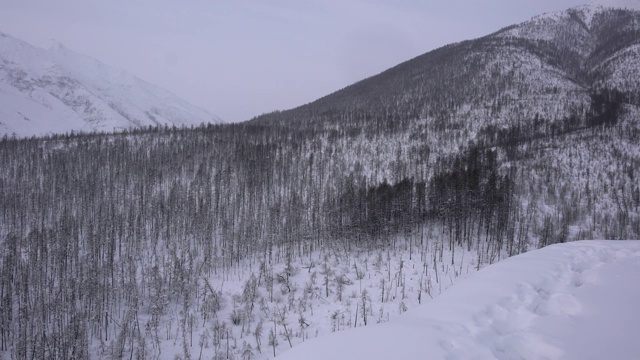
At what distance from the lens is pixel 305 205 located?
38.3 m

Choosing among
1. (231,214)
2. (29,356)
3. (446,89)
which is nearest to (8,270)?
(29,356)

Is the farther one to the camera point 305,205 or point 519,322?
point 305,205

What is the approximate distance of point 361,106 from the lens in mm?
101062

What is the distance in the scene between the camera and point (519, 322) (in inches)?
261

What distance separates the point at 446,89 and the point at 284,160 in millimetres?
58635

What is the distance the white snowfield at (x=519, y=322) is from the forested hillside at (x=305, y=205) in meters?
7.18

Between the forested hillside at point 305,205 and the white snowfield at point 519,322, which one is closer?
the white snowfield at point 519,322

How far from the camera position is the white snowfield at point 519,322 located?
17.9ft

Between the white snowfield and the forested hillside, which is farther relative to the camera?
the forested hillside

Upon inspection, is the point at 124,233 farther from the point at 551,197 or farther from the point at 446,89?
the point at 446,89

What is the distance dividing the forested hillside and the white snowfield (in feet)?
23.6

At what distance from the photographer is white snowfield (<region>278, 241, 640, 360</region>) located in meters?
5.47

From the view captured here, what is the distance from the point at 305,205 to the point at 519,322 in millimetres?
32200

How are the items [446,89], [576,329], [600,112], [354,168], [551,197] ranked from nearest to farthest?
1. [576,329]
2. [551,197]
3. [354,168]
4. [600,112]
5. [446,89]
